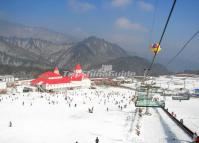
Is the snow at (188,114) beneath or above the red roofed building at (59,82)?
beneath

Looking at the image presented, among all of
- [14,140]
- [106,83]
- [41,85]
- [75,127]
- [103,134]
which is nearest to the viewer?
[14,140]

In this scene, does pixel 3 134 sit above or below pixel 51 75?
below

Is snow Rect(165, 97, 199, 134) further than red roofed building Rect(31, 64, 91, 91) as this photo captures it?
No

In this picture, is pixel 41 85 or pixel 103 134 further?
pixel 41 85

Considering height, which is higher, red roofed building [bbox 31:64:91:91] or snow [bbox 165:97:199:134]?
red roofed building [bbox 31:64:91:91]

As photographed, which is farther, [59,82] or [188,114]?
[59,82]

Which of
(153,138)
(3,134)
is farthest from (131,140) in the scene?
(3,134)

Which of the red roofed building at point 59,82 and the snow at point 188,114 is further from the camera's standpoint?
the red roofed building at point 59,82

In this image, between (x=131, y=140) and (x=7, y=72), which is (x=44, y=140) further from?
(x=7, y=72)

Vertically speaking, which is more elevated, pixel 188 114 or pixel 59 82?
pixel 59 82

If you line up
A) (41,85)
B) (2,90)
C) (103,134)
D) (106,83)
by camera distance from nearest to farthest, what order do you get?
(103,134), (2,90), (41,85), (106,83)
